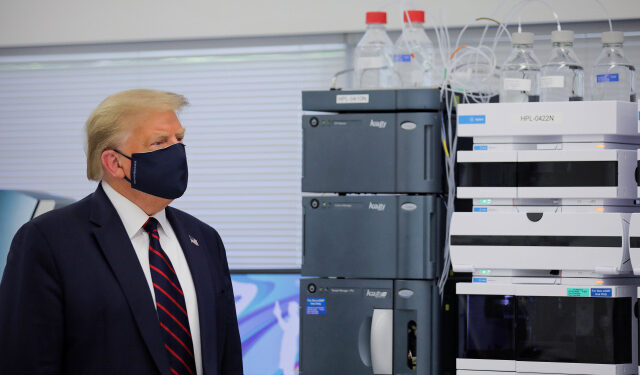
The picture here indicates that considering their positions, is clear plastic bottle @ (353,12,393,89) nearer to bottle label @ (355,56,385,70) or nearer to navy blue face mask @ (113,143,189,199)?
bottle label @ (355,56,385,70)

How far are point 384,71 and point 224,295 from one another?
1.15 meters

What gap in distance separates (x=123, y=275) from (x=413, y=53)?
1423 millimetres

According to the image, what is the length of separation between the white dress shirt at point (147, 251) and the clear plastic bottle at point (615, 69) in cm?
140

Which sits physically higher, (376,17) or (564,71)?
(376,17)

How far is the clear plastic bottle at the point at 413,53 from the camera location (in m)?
2.71

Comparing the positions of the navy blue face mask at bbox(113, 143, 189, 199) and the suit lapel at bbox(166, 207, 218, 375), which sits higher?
the navy blue face mask at bbox(113, 143, 189, 199)

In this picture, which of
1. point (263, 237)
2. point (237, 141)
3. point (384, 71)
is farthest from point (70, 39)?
point (384, 71)

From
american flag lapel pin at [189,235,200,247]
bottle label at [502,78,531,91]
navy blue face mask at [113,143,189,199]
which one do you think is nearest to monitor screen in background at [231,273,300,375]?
bottle label at [502,78,531,91]

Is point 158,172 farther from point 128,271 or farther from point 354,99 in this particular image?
point 354,99

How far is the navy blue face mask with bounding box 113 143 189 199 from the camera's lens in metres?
1.83

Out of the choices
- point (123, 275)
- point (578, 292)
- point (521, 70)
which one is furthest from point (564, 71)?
point (123, 275)

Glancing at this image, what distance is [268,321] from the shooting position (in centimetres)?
409

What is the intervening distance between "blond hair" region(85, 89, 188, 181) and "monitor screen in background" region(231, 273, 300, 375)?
223 cm

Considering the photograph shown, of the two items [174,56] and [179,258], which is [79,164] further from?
[179,258]
